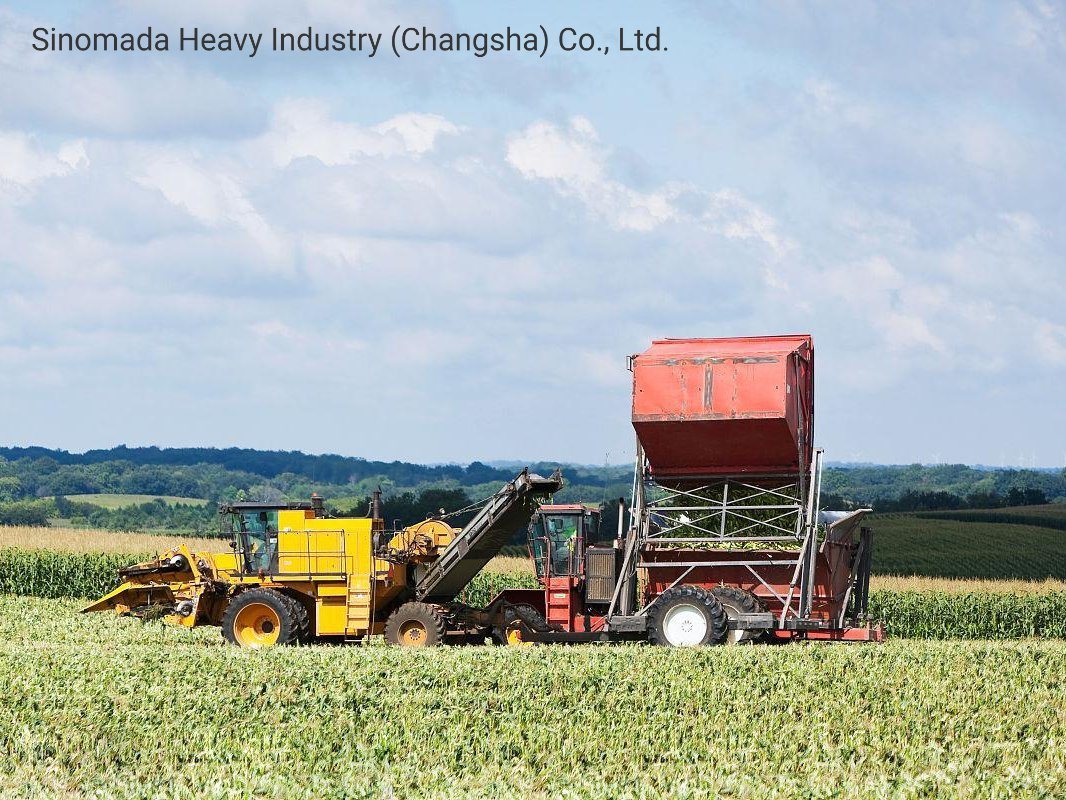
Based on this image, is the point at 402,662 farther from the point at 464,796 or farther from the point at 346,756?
the point at 464,796

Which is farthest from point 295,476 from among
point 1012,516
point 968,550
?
point 968,550

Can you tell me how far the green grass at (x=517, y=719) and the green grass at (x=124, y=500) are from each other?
97425 mm

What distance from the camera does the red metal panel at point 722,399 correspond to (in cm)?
2034

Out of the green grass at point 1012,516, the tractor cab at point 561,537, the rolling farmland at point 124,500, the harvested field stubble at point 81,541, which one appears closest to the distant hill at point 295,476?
the rolling farmland at point 124,500

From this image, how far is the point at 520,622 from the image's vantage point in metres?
22.3

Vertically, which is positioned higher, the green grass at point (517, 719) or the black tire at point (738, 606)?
the black tire at point (738, 606)

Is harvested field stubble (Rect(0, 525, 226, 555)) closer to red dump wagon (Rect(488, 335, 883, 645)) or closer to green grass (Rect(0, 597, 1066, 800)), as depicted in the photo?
red dump wagon (Rect(488, 335, 883, 645))

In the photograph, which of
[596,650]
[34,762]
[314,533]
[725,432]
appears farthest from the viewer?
[314,533]

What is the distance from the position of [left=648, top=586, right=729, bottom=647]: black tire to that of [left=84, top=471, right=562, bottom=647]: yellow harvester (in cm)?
274

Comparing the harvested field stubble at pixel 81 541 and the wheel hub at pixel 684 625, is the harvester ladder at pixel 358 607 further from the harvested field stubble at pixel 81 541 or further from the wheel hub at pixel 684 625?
the harvested field stubble at pixel 81 541

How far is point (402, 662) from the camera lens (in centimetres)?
1591

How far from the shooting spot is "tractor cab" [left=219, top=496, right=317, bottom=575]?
73.3 ft

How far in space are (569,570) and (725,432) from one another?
145 inches

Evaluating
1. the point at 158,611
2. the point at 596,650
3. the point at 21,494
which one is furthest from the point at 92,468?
the point at 596,650
